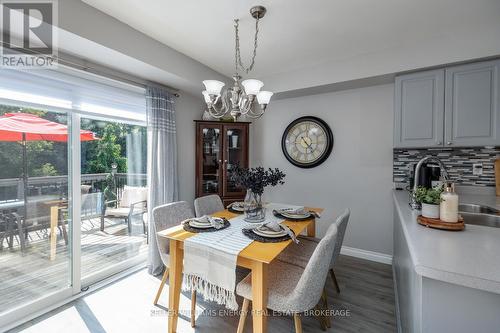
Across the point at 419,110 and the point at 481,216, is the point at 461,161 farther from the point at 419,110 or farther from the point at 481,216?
the point at 481,216

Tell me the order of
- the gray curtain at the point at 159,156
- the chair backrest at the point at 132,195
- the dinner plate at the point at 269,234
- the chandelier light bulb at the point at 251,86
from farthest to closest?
the chair backrest at the point at 132,195 < the gray curtain at the point at 159,156 < the chandelier light bulb at the point at 251,86 < the dinner plate at the point at 269,234

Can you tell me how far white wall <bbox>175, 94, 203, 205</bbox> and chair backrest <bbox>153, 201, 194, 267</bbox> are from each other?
32.8 inches

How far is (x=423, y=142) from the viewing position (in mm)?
2375

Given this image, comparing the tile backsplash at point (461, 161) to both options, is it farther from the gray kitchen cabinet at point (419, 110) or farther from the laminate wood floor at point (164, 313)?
the laminate wood floor at point (164, 313)

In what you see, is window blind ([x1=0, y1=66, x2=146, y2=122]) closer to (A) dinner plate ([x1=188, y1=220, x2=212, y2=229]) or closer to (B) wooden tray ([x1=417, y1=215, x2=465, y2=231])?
(A) dinner plate ([x1=188, y1=220, x2=212, y2=229])

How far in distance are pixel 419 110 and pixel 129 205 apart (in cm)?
339

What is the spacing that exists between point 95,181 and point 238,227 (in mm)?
1677

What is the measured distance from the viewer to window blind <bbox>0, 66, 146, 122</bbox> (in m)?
1.75

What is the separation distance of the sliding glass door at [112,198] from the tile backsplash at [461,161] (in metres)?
3.15

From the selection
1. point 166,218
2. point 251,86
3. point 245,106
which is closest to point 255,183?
point 245,106

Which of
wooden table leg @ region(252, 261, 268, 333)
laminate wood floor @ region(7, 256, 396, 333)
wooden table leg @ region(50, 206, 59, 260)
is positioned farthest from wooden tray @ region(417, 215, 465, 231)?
wooden table leg @ region(50, 206, 59, 260)

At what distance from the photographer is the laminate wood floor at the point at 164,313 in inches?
69.6

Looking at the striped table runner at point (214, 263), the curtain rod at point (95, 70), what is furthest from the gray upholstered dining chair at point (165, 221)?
the curtain rod at point (95, 70)

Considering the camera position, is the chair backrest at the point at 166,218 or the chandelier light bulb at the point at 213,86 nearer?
the chandelier light bulb at the point at 213,86
